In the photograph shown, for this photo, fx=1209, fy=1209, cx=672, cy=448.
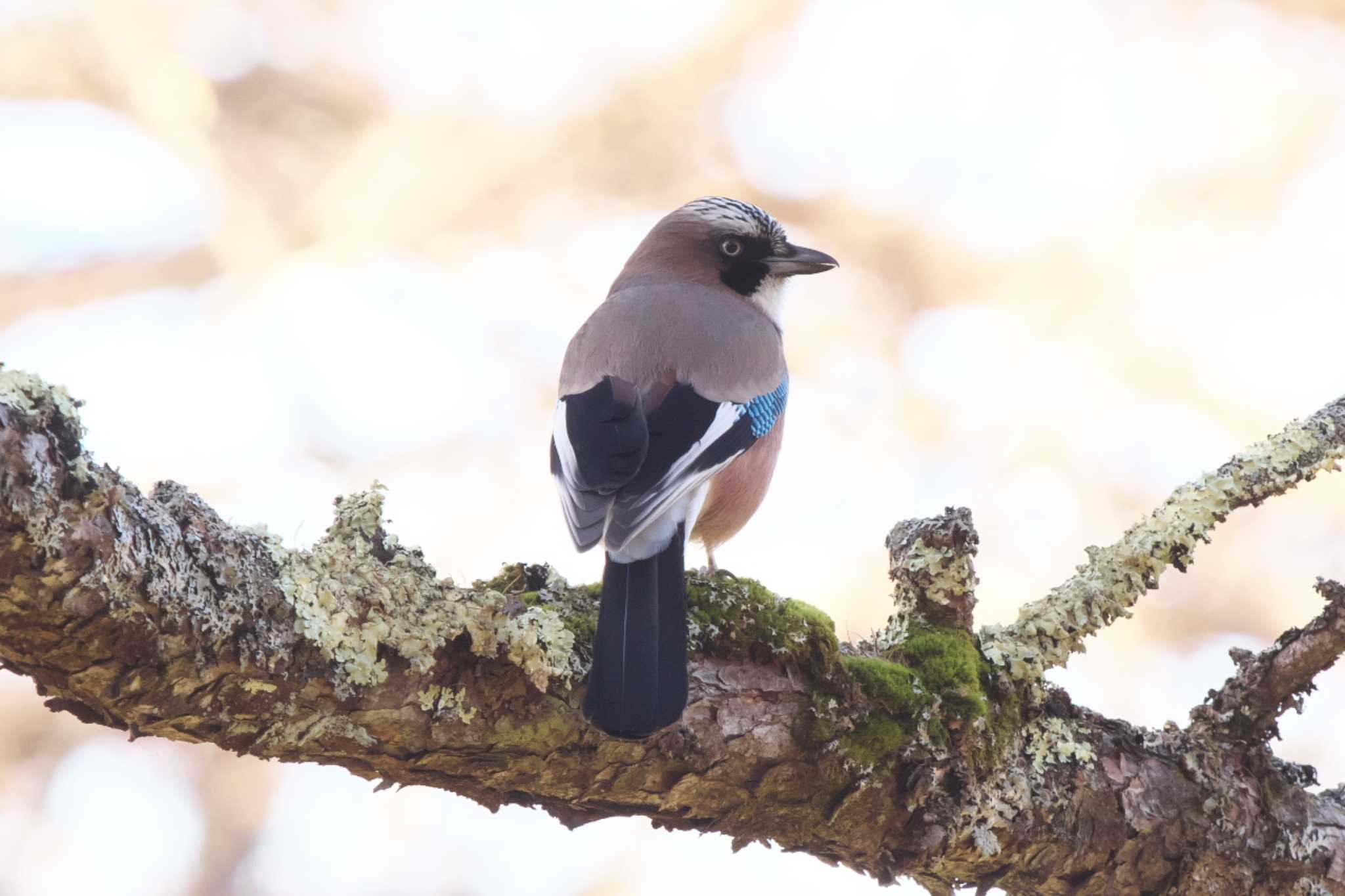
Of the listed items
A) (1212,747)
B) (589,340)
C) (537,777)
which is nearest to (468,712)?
(537,777)

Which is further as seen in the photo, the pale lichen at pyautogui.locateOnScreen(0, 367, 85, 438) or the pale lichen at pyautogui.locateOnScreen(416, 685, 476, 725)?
the pale lichen at pyautogui.locateOnScreen(416, 685, 476, 725)

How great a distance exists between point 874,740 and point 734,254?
7.32ft

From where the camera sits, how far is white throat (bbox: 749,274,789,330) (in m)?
4.39

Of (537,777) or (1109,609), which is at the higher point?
(1109,609)

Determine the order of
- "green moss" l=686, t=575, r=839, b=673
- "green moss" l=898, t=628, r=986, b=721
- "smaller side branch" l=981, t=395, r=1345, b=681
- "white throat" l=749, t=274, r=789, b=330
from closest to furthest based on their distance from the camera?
"green moss" l=686, t=575, r=839, b=673 → "green moss" l=898, t=628, r=986, b=721 → "smaller side branch" l=981, t=395, r=1345, b=681 → "white throat" l=749, t=274, r=789, b=330

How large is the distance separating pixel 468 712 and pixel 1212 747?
1895 mm

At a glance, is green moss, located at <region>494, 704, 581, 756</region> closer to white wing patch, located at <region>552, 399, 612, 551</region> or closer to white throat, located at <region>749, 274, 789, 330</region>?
white wing patch, located at <region>552, 399, 612, 551</region>

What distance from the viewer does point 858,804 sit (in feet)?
8.75

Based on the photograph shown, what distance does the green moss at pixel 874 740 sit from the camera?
265 cm

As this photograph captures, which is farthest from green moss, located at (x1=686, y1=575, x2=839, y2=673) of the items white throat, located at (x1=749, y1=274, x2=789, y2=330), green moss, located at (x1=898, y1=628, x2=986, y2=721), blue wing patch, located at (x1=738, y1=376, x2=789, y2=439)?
white throat, located at (x1=749, y1=274, x2=789, y2=330)

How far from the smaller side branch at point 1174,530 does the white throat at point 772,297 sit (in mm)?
1605

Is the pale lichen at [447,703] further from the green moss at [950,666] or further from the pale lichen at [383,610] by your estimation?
the green moss at [950,666]

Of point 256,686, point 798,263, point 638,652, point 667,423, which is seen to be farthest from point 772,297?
point 256,686

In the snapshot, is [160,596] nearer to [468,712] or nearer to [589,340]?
Answer: [468,712]
